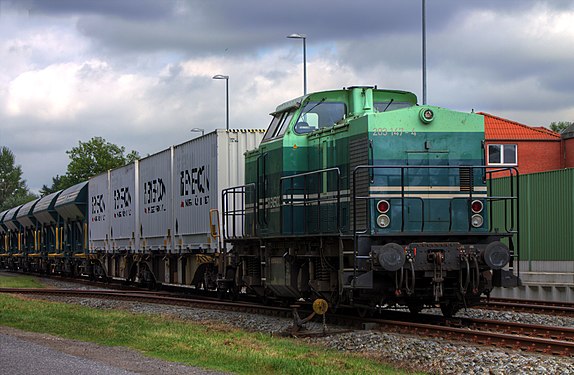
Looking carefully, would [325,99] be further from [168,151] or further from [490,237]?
[168,151]

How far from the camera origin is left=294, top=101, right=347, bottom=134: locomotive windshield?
15273mm

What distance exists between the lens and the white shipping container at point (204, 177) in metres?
20.7

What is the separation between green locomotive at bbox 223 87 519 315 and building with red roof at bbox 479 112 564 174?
34.1 metres

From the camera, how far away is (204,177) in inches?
848

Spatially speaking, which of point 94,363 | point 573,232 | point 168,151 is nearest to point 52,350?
point 94,363

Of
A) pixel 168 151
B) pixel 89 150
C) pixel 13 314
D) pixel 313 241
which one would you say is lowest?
pixel 13 314

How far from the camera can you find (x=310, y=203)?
49.8ft

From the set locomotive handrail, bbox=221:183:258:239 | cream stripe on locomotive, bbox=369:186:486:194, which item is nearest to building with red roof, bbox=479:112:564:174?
locomotive handrail, bbox=221:183:258:239

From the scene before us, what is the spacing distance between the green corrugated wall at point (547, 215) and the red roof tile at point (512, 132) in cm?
2327

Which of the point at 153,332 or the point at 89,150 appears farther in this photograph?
the point at 89,150

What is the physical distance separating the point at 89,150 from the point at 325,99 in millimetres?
68364

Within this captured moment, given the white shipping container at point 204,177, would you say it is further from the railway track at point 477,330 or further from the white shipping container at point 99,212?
the white shipping container at point 99,212

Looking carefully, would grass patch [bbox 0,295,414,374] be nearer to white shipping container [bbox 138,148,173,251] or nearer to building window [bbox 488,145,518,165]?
white shipping container [bbox 138,148,173,251]

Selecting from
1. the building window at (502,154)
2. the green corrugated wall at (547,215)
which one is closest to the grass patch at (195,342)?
the green corrugated wall at (547,215)
